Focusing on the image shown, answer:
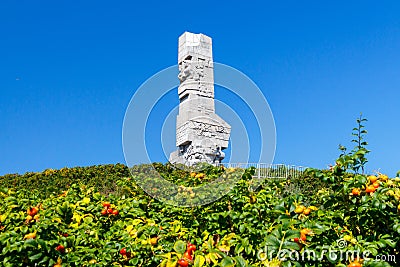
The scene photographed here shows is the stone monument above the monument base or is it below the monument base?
above

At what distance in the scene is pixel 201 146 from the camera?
14359 mm

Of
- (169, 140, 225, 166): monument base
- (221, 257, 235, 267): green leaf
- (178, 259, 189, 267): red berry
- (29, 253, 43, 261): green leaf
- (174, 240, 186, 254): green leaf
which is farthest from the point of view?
(169, 140, 225, 166): monument base

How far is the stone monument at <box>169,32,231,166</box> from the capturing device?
14375 millimetres

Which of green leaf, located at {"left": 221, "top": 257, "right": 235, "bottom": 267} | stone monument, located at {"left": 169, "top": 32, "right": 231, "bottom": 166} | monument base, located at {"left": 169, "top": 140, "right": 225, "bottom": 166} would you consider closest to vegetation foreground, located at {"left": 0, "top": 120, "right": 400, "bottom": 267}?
green leaf, located at {"left": 221, "top": 257, "right": 235, "bottom": 267}

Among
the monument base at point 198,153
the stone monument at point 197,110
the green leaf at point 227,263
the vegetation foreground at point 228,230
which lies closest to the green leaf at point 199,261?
the vegetation foreground at point 228,230

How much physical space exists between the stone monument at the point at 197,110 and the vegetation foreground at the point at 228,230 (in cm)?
1063

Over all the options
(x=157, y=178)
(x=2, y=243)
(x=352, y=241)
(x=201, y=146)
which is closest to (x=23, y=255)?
(x=2, y=243)

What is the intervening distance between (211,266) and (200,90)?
12574 millimetres

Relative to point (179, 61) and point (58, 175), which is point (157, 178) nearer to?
point (58, 175)

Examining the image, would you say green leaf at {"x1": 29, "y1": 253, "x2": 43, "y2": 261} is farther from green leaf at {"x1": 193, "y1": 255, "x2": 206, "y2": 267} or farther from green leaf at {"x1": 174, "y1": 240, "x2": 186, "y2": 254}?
green leaf at {"x1": 193, "y1": 255, "x2": 206, "y2": 267}

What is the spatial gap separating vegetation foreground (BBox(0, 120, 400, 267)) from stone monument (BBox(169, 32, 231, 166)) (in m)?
10.6

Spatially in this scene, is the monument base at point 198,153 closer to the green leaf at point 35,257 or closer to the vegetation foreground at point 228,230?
the vegetation foreground at point 228,230

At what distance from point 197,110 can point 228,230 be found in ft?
37.7

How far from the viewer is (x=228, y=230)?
3.09 m
